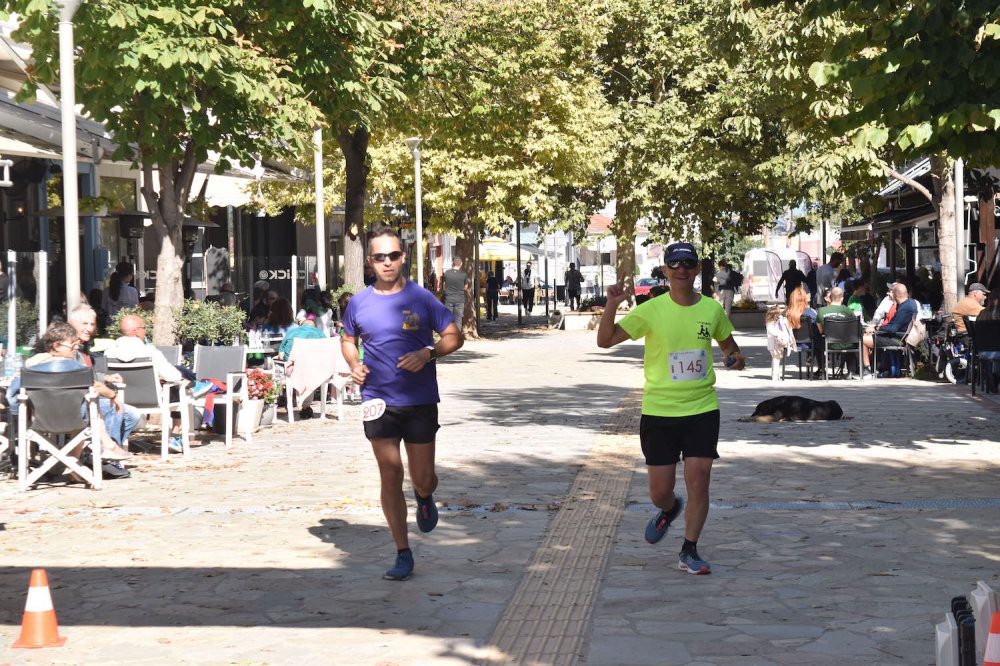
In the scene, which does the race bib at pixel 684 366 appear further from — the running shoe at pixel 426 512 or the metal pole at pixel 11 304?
the metal pole at pixel 11 304

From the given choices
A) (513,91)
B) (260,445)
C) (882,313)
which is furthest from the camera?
(513,91)

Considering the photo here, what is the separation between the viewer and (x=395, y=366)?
7.42m

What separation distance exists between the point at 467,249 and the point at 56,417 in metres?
24.9

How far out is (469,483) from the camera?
35.9 ft

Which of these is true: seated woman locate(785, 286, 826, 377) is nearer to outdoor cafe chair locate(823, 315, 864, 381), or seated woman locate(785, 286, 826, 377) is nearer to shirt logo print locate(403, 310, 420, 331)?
outdoor cafe chair locate(823, 315, 864, 381)

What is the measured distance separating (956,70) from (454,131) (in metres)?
16.2

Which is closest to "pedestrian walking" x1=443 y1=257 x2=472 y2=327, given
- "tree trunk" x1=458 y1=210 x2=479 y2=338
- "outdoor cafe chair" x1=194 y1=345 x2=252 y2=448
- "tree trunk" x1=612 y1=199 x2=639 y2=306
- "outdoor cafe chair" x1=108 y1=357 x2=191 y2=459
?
"tree trunk" x1=458 y1=210 x2=479 y2=338

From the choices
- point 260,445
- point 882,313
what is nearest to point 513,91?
point 882,313

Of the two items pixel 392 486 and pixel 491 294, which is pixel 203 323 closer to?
pixel 392 486

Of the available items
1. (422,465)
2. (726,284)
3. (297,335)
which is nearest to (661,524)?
(422,465)

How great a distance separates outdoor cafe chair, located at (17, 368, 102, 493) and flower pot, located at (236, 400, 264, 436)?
3338 millimetres

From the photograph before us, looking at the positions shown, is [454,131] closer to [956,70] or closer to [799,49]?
[799,49]

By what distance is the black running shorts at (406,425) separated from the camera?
742 centimetres

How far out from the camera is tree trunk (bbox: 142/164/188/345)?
56.3 feet
